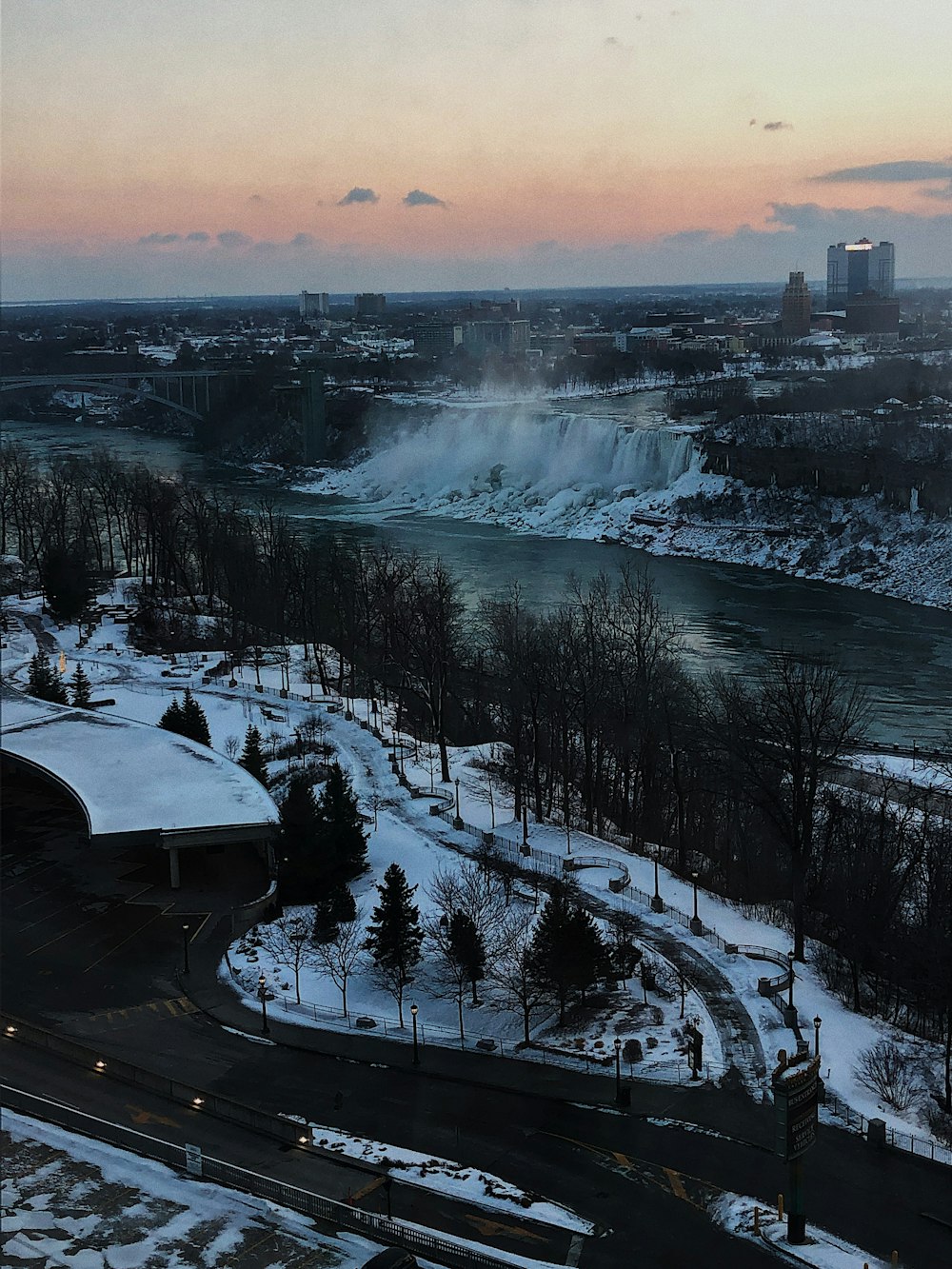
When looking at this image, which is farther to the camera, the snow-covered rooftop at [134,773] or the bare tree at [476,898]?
the snow-covered rooftop at [134,773]

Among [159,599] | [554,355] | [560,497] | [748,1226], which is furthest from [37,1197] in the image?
[554,355]

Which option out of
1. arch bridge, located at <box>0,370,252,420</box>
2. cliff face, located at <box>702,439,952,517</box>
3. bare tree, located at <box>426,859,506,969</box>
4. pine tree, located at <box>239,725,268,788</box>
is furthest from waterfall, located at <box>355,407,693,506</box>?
bare tree, located at <box>426,859,506,969</box>

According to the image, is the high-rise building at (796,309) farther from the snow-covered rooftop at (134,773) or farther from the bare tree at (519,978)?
the bare tree at (519,978)

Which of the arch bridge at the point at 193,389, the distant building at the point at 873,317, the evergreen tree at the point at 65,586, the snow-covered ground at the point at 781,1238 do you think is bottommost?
the snow-covered ground at the point at 781,1238

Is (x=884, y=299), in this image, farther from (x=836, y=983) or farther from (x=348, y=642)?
(x=836, y=983)

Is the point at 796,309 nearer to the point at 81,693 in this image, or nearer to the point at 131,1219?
the point at 81,693

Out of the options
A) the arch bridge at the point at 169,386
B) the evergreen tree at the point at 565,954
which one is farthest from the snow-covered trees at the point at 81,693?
the arch bridge at the point at 169,386

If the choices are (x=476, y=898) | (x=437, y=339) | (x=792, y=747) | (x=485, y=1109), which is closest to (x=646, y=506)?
(x=792, y=747)
